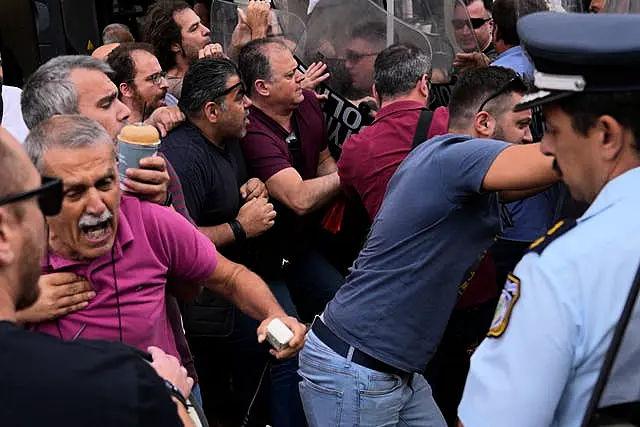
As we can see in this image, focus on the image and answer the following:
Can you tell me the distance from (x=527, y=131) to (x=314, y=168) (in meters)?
1.34

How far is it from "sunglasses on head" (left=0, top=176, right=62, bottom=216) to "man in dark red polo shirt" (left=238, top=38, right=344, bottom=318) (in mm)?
2749

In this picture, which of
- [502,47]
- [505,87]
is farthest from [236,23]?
[505,87]

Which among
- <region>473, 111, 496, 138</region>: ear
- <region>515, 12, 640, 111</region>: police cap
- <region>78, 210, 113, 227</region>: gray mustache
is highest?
<region>515, 12, 640, 111</region>: police cap

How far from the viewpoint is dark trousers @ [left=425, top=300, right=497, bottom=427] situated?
4.25 metres

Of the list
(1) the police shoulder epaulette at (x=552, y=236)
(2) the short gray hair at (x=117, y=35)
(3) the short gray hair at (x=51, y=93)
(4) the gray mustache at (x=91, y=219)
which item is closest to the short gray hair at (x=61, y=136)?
(4) the gray mustache at (x=91, y=219)

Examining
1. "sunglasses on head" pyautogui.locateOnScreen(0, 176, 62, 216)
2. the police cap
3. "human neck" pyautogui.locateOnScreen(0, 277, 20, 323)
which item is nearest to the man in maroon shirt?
the police cap

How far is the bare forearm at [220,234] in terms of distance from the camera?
13.5 feet

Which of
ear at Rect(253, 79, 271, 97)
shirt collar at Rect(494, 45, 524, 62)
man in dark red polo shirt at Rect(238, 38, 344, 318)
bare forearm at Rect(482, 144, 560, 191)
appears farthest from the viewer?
shirt collar at Rect(494, 45, 524, 62)

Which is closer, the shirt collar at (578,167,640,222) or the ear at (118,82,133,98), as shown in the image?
the shirt collar at (578,167,640,222)

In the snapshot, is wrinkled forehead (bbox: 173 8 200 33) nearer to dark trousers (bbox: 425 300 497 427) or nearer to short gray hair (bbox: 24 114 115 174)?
dark trousers (bbox: 425 300 497 427)

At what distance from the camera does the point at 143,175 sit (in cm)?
302

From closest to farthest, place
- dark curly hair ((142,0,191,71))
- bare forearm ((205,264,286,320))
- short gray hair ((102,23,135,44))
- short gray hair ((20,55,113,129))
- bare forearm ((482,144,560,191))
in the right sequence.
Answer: bare forearm ((482,144,560,191)), bare forearm ((205,264,286,320)), short gray hair ((20,55,113,129)), dark curly hair ((142,0,191,71)), short gray hair ((102,23,135,44))

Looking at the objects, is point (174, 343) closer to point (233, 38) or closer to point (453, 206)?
point (453, 206)

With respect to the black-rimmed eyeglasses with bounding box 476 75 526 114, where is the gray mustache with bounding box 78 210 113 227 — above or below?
below
